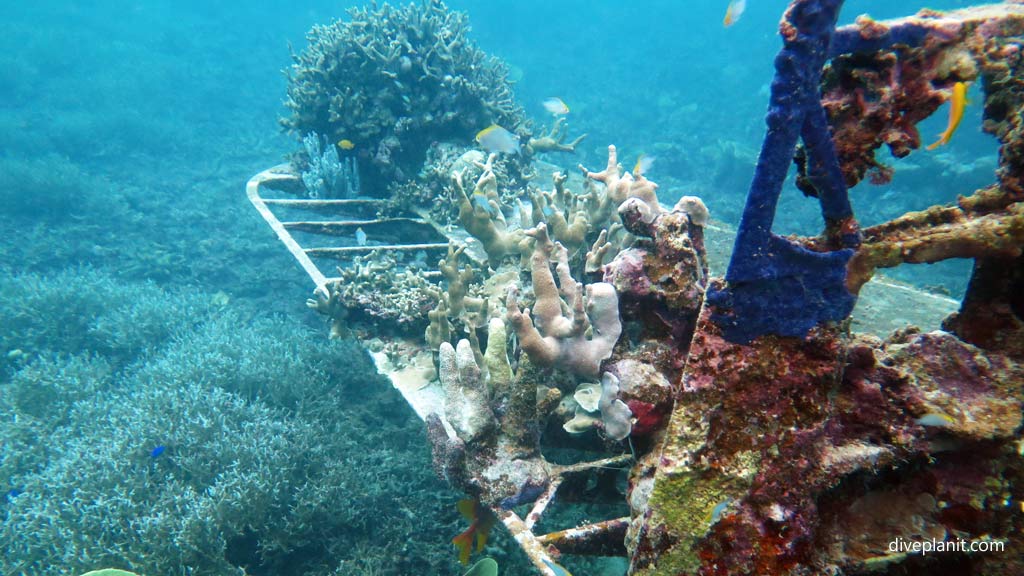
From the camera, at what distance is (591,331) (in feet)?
9.18

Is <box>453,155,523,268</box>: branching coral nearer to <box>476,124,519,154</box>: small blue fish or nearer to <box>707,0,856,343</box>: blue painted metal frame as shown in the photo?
<box>476,124,519,154</box>: small blue fish

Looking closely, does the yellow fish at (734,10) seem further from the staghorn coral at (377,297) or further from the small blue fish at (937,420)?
the small blue fish at (937,420)

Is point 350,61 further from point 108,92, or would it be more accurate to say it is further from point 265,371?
point 108,92

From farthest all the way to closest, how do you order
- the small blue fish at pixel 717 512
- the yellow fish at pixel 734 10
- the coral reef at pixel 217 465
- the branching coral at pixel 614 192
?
the yellow fish at pixel 734 10
the coral reef at pixel 217 465
the branching coral at pixel 614 192
the small blue fish at pixel 717 512

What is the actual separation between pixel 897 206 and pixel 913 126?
669 inches

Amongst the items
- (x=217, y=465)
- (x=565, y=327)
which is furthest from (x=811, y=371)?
(x=217, y=465)

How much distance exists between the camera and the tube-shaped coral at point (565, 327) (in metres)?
2.59

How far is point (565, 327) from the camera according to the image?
9.05ft

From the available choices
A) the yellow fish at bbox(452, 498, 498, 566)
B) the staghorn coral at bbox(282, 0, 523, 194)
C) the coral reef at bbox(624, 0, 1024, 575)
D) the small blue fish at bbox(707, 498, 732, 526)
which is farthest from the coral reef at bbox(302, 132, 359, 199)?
the small blue fish at bbox(707, 498, 732, 526)

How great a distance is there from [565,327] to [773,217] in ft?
5.01

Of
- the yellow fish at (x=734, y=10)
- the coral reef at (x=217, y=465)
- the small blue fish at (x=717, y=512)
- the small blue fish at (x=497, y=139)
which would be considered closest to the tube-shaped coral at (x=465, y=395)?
the small blue fish at (x=717, y=512)

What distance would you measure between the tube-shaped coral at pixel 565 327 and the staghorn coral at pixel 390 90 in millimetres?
5186

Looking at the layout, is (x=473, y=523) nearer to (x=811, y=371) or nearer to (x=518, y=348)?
(x=518, y=348)

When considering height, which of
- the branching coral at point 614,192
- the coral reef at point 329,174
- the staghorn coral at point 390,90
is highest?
the staghorn coral at point 390,90
